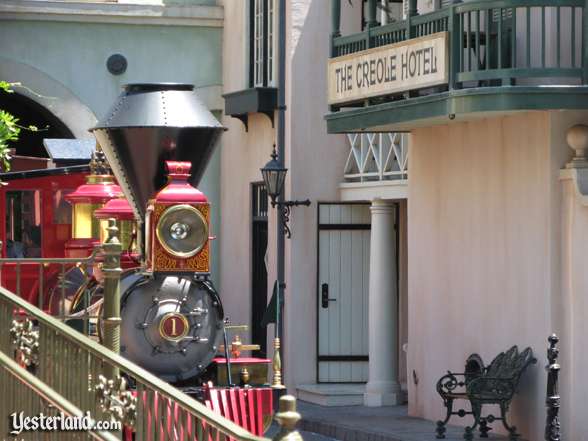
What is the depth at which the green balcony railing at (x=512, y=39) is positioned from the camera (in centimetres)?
1537

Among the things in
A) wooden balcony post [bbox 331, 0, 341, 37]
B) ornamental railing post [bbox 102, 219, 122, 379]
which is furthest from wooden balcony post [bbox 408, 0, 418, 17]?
ornamental railing post [bbox 102, 219, 122, 379]

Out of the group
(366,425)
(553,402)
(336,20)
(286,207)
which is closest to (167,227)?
(553,402)

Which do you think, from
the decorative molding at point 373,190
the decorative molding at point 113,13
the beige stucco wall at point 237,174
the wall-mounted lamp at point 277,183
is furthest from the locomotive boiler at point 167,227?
the decorative molding at point 113,13

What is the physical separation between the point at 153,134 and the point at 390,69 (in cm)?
502

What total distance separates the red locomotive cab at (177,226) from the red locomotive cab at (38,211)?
20.8 ft

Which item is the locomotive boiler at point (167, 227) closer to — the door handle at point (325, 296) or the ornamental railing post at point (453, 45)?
the ornamental railing post at point (453, 45)

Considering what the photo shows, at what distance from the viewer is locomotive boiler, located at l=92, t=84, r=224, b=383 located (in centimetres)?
1255

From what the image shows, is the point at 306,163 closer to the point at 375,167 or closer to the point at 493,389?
the point at 375,167

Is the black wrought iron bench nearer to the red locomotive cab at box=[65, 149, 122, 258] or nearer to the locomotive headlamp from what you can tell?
the red locomotive cab at box=[65, 149, 122, 258]

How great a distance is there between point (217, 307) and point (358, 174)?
8810mm

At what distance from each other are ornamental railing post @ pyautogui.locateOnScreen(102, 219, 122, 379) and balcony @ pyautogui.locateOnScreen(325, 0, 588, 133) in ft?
17.7

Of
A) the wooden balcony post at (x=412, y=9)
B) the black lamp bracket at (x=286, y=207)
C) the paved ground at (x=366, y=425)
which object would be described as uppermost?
the wooden balcony post at (x=412, y=9)

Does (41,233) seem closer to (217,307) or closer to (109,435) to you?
(217,307)

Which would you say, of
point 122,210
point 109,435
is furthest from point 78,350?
point 122,210
